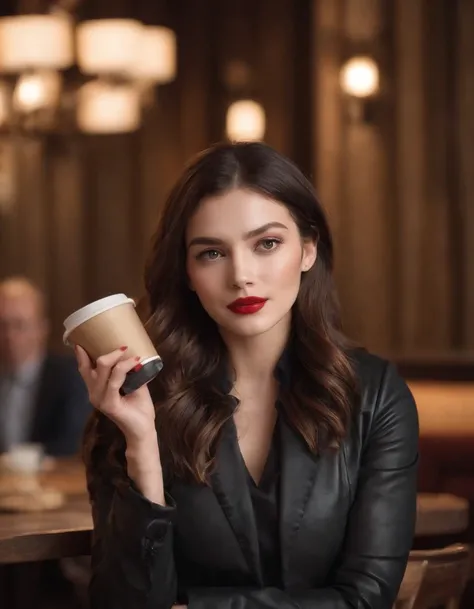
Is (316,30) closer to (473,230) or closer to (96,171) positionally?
(473,230)

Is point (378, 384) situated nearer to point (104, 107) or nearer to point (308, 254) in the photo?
point (308, 254)

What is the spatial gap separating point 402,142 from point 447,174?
266 millimetres

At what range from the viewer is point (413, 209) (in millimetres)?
5680

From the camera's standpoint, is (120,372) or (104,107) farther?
(104,107)

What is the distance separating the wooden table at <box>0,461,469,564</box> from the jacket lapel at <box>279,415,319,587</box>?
0.55m

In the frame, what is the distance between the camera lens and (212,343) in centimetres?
236

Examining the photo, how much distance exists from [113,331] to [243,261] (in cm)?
31

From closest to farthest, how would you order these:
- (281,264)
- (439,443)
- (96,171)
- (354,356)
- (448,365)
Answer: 1. (281,264)
2. (354,356)
3. (439,443)
4. (448,365)
5. (96,171)

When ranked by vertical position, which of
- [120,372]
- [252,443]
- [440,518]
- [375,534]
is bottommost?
[440,518]

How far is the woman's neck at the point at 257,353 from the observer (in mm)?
2307

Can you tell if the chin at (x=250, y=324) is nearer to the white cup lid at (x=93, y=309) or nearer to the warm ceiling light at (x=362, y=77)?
the white cup lid at (x=93, y=309)

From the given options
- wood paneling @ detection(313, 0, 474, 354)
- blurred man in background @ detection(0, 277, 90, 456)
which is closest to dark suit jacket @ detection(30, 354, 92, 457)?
blurred man in background @ detection(0, 277, 90, 456)

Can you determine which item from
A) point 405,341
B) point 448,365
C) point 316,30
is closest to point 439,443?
point 448,365

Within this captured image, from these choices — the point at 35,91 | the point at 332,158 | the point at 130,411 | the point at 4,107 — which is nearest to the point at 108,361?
the point at 130,411
